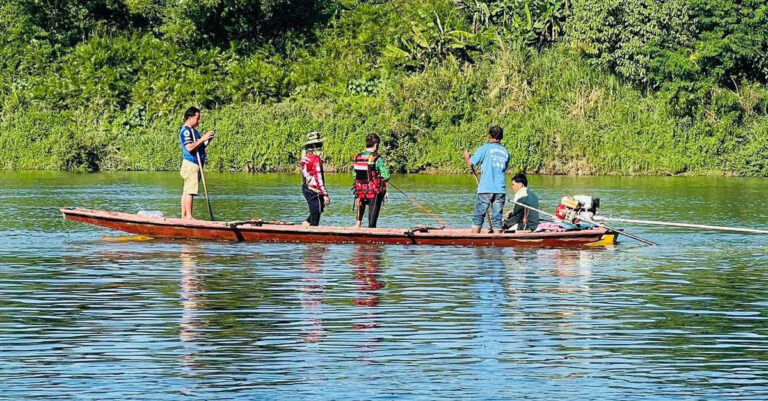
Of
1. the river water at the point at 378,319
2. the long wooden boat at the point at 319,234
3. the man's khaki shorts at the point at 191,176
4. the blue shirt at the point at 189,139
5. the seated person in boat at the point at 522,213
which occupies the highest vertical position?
the blue shirt at the point at 189,139

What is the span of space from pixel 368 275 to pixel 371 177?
13.4 feet

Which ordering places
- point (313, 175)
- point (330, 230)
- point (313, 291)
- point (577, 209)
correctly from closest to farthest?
point (313, 291), point (330, 230), point (577, 209), point (313, 175)

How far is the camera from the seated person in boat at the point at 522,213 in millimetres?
20156

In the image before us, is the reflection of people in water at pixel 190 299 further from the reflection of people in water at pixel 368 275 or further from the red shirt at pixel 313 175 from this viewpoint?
the red shirt at pixel 313 175

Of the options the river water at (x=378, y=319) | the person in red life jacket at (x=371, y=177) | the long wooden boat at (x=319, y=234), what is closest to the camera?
the river water at (x=378, y=319)

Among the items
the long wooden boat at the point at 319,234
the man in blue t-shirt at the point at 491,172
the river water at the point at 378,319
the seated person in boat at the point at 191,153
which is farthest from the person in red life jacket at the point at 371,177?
the seated person in boat at the point at 191,153

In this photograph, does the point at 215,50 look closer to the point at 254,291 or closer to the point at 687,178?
the point at 687,178

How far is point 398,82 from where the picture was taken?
45.2 meters

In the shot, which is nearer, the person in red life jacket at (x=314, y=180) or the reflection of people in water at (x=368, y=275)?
the reflection of people in water at (x=368, y=275)

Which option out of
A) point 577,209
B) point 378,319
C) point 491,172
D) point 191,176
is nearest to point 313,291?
point 378,319

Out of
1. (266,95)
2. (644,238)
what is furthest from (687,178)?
(644,238)

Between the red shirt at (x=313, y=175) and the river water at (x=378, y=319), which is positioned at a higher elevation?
the red shirt at (x=313, y=175)

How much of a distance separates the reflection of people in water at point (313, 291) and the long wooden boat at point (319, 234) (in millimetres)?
292

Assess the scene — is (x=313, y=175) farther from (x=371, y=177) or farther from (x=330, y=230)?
(x=330, y=230)
